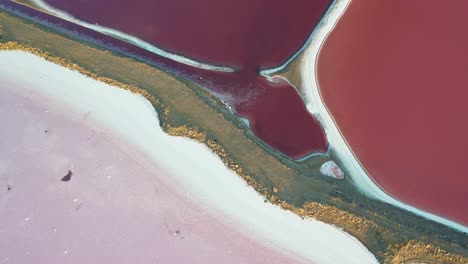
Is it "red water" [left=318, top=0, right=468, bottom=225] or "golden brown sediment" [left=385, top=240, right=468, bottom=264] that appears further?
"red water" [left=318, top=0, right=468, bottom=225]

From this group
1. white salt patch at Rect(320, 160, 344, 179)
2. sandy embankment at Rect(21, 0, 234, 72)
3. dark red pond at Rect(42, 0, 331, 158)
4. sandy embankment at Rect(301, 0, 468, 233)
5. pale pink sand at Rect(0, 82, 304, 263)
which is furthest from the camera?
sandy embankment at Rect(21, 0, 234, 72)

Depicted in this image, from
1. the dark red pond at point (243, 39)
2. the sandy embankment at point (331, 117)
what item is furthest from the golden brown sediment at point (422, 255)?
the dark red pond at point (243, 39)

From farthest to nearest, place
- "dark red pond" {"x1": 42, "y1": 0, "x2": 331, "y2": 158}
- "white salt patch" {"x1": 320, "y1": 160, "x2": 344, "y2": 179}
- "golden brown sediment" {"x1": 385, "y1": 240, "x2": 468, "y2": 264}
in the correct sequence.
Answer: "dark red pond" {"x1": 42, "y1": 0, "x2": 331, "y2": 158} → "white salt patch" {"x1": 320, "y1": 160, "x2": 344, "y2": 179} → "golden brown sediment" {"x1": 385, "y1": 240, "x2": 468, "y2": 264}

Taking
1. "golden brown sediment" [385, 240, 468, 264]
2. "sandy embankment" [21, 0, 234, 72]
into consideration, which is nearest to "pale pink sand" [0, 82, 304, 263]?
"sandy embankment" [21, 0, 234, 72]

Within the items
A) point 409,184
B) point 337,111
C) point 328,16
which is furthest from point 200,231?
point 328,16

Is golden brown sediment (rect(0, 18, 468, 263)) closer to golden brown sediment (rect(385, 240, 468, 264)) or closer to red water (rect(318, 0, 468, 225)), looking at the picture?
golden brown sediment (rect(385, 240, 468, 264))

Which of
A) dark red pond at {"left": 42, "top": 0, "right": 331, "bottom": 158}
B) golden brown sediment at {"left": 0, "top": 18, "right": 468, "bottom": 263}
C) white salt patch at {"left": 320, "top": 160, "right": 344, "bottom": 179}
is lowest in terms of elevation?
golden brown sediment at {"left": 0, "top": 18, "right": 468, "bottom": 263}

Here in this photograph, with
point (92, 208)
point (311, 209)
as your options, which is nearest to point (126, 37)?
point (92, 208)

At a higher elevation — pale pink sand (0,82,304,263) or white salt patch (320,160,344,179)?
white salt patch (320,160,344,179)
